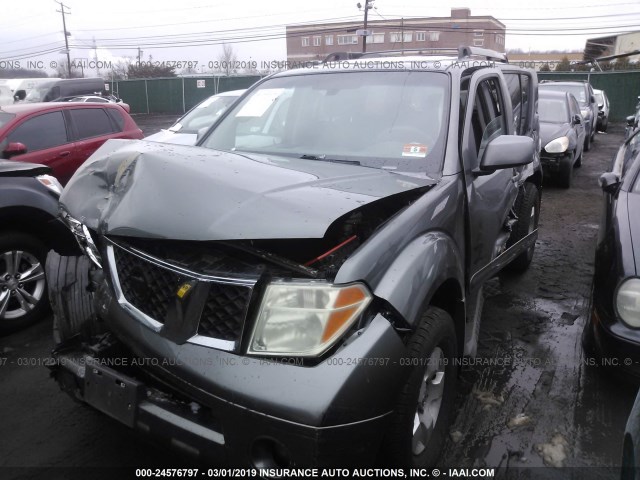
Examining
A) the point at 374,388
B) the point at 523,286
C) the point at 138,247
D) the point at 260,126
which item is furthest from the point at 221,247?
the point at 523,286

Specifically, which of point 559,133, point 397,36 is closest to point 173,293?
point 559,133

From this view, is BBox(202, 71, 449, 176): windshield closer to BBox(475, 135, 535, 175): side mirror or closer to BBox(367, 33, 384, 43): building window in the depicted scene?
BBox(475, 135, 535, 175): side mirror

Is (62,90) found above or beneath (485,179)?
above

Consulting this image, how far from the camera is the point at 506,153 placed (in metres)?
2.95

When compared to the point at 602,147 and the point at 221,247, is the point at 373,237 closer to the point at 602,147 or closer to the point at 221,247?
the point at 221,247

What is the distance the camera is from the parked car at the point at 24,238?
13.2ft

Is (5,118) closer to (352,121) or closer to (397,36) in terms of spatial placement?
(352,121)

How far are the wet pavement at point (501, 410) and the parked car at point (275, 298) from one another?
440 mm

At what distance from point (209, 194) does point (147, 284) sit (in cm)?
47

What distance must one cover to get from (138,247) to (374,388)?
3.77 feet

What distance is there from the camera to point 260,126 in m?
3.71

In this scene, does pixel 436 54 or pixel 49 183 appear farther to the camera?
pixel 436 54

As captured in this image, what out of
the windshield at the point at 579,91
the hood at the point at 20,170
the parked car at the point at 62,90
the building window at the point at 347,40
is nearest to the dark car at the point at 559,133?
the windshield at the point at 579,91

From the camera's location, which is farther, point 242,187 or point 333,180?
point 333,180
